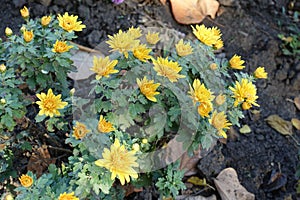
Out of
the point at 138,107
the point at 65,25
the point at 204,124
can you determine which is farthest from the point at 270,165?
the point at 65,25

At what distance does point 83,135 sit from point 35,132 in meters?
0.51

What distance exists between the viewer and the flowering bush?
5.33 feet

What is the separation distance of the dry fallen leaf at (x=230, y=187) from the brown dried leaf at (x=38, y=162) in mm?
847

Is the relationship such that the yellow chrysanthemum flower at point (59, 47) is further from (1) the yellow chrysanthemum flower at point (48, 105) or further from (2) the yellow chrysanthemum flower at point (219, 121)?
(2) the yellow chrysanthemum flower at point (219, 121)

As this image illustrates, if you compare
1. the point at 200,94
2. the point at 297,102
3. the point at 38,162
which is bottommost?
the point at 297,102

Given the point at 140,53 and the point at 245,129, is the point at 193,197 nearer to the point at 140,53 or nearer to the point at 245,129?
the point at 245,129

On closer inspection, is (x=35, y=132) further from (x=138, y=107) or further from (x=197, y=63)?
(x=197, y=63)

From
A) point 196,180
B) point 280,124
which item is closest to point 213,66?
point 196,180

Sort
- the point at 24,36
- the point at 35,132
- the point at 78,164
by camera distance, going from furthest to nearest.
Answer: the point at 35,132
the point at 24,36
the point at 78,164

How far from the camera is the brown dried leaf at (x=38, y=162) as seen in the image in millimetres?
2160

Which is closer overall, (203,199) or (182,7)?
(203,199)

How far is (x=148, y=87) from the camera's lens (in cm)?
163

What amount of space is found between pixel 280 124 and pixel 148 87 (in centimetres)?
129

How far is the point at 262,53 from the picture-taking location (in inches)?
113
